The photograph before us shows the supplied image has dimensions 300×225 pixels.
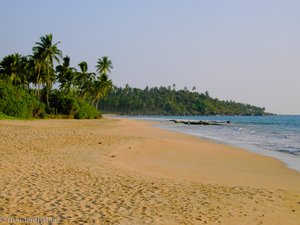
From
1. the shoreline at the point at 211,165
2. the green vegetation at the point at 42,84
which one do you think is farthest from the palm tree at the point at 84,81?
the shoreline at the point at 211,165

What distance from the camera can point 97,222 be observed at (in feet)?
19.6

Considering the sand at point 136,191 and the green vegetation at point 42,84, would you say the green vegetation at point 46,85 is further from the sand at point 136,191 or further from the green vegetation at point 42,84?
the sand at point 136,191

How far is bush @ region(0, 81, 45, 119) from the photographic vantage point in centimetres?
4447

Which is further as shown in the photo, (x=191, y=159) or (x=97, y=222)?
(x=191, y=159)

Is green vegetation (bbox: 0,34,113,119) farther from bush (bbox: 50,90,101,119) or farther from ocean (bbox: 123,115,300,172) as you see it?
ocean (bbox: 123,115,300,172)

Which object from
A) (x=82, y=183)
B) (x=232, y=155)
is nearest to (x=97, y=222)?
(x=82, y=183)

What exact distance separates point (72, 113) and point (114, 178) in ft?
178

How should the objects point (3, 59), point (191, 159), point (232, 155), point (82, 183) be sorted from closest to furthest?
point (82, 183), point (191, 159), point (232, 155), point (3, 59)

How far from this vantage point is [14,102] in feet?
150

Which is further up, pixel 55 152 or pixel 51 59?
pixel 51 59

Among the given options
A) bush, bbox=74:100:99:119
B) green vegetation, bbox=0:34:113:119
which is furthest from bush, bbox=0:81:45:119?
bush, bbox=74:100:99:119

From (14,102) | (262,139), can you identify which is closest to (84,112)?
(14,102)

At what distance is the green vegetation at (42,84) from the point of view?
46156 millimetres

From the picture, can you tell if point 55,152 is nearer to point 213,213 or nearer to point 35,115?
point 213,213
